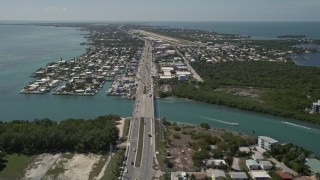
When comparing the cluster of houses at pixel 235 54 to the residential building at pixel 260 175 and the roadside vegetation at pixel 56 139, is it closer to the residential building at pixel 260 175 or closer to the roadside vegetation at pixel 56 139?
the roadside vegetation at pixel 56 139

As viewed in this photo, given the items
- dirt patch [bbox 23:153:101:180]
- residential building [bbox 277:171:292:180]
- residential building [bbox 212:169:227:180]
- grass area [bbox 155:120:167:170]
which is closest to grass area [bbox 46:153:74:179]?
dirt patch [bbox 23:153:101:180]

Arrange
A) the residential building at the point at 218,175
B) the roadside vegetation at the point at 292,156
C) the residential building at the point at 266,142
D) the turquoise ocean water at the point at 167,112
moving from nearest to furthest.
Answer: the residential building at the point at 218,175 → the roadside vegetation at the point at 292,156 → the residential building at the point at 266,142 → the turquoise ocean water at the point at 167,112

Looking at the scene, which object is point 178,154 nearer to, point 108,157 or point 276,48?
point 108,157

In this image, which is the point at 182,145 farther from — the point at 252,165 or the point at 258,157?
the point at 252,165

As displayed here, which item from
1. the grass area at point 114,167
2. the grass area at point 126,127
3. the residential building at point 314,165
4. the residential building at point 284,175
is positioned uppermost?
the residential building at point 314,165

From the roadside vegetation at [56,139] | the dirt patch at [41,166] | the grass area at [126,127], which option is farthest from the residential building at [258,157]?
the dirt patch at [41,166]
